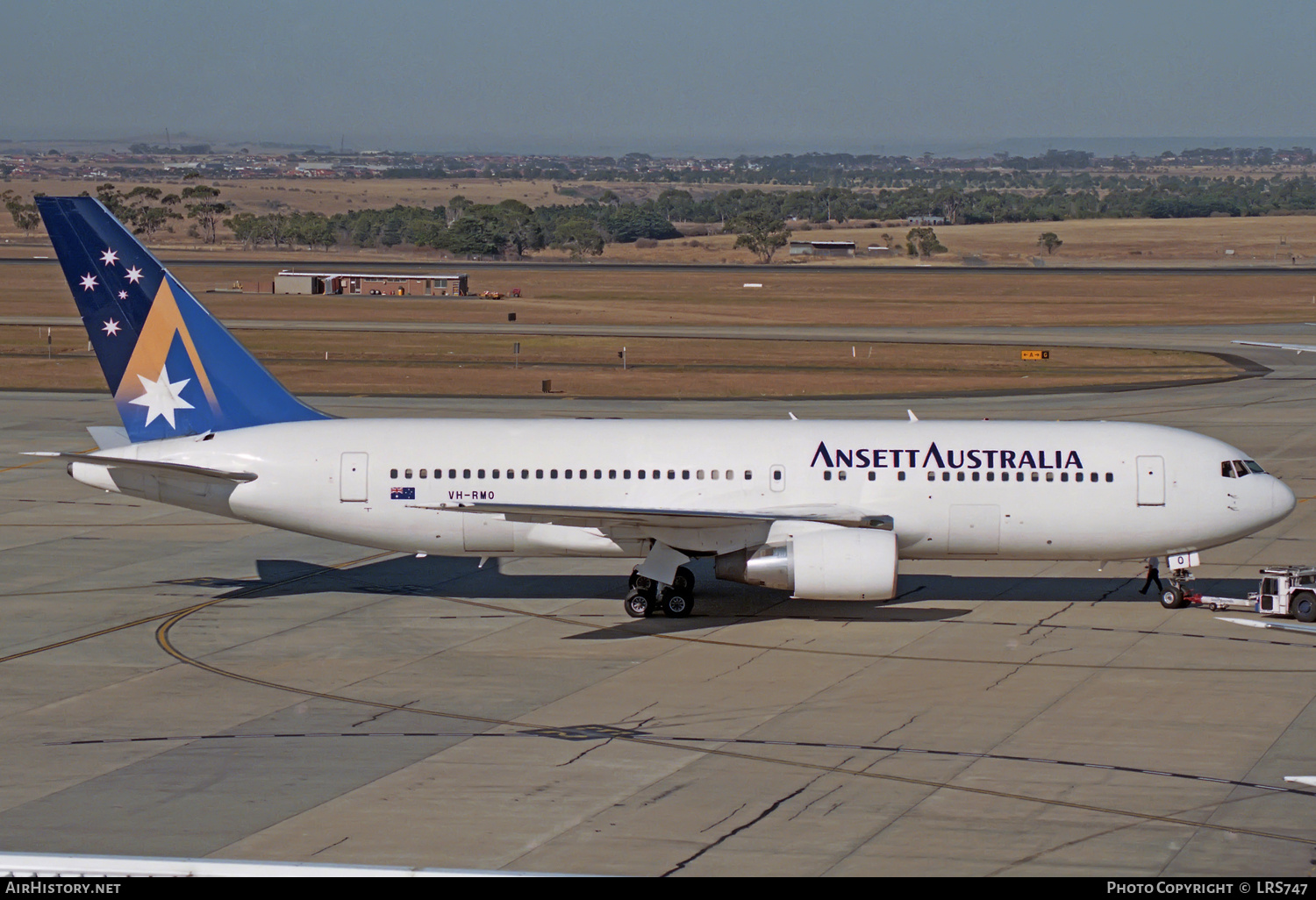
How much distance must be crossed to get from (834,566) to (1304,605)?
463 inches

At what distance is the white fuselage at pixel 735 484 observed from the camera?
1394 inches

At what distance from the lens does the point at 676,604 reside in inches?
1395

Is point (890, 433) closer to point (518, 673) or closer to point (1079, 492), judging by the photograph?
point (1079, 492)

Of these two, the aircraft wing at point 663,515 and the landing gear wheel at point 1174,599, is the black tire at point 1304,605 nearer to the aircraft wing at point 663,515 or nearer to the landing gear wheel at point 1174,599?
the landing gear wheel at point 1174,599

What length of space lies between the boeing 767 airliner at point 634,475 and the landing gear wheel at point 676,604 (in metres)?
0.05

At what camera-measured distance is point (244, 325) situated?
11062cm

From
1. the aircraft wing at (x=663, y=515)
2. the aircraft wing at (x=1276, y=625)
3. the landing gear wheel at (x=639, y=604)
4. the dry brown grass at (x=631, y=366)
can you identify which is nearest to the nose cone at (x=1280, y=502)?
the aircraft wing at (x=1276, y=625)

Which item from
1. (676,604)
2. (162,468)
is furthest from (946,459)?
(162,468)

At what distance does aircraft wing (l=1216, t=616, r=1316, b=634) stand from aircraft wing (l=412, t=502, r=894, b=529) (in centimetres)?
862

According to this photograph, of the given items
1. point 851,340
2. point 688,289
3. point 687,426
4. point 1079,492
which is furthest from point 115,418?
point 688,289

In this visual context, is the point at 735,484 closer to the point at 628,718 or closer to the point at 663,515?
the point at 663,515

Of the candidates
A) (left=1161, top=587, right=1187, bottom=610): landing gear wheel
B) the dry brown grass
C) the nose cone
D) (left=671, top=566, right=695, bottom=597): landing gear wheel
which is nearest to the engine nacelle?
(left=671, top=566, right=695, bottom=597): landing gear wheel

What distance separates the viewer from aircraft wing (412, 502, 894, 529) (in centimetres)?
3356

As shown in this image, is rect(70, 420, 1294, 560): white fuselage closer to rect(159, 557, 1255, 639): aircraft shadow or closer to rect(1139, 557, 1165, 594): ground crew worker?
rect(159, 557, 1255, 639): aircraft shadow
